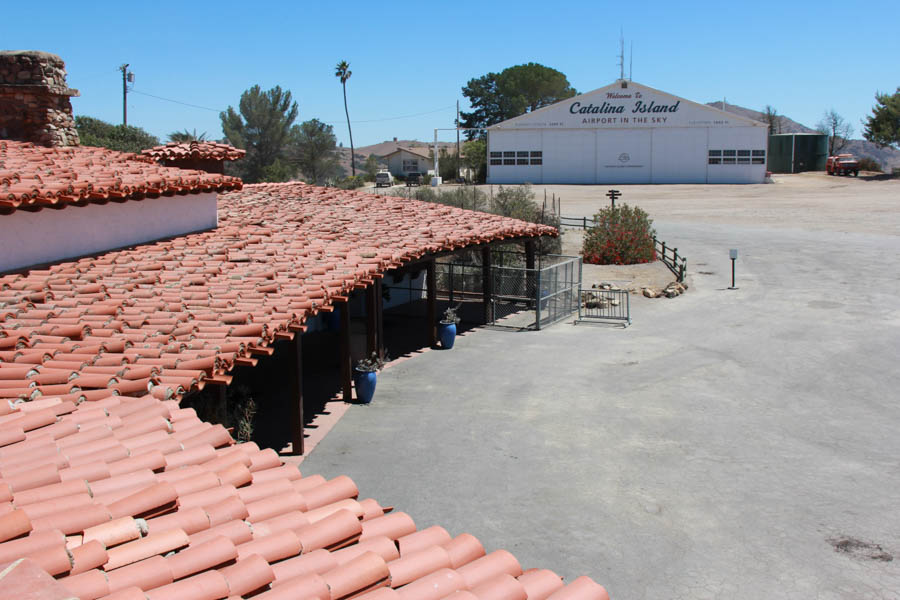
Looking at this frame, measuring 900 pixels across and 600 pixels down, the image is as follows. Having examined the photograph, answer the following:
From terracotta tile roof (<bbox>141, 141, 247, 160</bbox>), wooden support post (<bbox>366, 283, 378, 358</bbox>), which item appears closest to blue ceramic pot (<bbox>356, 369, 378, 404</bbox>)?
wooden support post (<bbox>366, 283, 378, 358</bbox>)

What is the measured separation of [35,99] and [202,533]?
607 inches

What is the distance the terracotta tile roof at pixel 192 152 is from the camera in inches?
840

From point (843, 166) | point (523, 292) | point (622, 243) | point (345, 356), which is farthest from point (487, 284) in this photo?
point (843, 166)

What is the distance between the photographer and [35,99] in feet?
56.6

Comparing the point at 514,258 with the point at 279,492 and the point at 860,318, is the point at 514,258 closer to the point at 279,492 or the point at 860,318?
the point at 860,318

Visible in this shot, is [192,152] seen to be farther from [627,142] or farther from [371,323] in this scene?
[627,142]

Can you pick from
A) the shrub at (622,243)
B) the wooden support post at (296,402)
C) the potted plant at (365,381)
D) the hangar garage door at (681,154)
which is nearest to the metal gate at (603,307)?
Answer: the shrub at (622,243)

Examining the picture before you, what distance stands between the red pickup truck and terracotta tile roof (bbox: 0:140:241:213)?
247ft

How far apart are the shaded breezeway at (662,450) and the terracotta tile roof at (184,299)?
2.71 m

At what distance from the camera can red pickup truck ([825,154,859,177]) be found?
78.8 meters

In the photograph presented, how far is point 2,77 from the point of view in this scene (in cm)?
1659

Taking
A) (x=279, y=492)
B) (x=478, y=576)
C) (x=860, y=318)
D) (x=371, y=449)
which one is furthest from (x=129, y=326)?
(x=860, y=318)

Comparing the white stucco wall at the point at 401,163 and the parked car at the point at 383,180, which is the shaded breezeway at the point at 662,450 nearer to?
the parked car at the point at 383,180

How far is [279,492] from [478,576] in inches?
67.5
